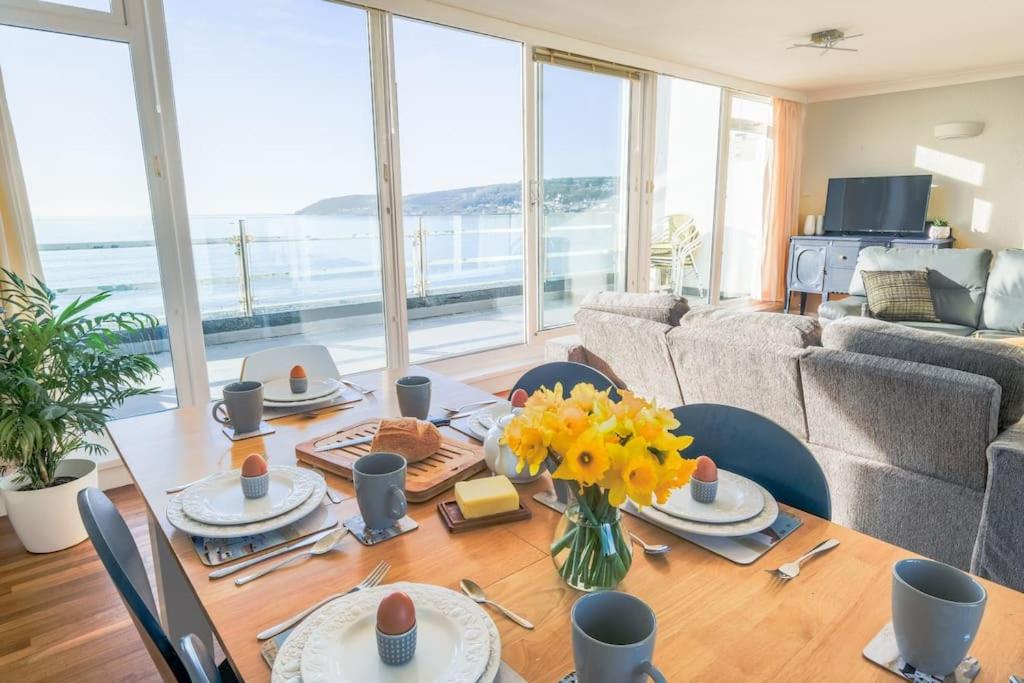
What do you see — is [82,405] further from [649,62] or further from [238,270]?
[649,62]

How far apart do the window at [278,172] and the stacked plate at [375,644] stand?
2754 millimetres

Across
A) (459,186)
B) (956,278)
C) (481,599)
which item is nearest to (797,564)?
(481,599)

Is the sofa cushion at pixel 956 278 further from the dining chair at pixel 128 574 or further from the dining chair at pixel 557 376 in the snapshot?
the dining chair at pixel 128 574

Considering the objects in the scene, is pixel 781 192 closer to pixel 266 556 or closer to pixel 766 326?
pixel 766 326

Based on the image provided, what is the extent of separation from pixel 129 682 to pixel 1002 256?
17.4 ft

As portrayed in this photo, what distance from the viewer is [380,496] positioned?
95 centimetres

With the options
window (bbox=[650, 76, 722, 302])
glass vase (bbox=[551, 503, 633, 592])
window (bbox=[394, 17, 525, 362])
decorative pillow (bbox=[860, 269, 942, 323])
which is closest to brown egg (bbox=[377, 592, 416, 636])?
glass vase (bbox=[551, 503, 633, 592])

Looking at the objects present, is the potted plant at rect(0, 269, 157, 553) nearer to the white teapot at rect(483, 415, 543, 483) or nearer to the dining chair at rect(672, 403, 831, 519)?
the white teapot at rect(483, 415, 543, 483)

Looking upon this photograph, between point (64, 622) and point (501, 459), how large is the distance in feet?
5.50

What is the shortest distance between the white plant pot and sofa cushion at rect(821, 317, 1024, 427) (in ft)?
9.05

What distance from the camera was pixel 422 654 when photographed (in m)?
0.68

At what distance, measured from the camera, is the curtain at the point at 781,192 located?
639 centimetres

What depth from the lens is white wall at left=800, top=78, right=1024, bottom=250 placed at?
5.62 meters

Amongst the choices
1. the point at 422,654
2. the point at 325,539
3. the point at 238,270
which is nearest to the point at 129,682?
the point at 325,539
